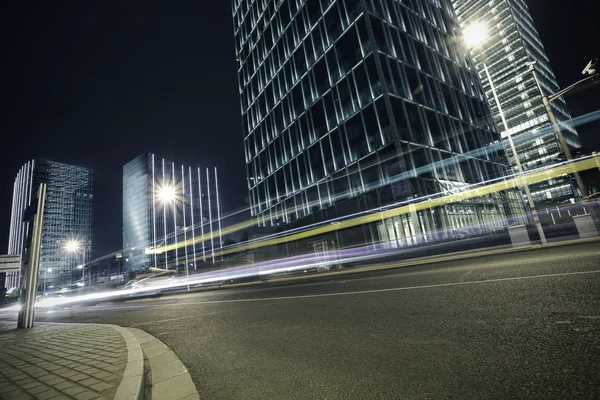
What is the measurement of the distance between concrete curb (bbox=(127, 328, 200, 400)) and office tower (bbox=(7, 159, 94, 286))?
124 metres

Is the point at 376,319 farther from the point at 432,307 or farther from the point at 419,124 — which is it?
the point at 419,124

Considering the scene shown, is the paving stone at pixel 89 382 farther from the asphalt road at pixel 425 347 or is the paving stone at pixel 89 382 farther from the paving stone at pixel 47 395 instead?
the asphalt road at pixel 425 347

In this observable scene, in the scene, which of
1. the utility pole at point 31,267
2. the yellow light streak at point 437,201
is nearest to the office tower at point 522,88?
the yellow light streak at point 437,201

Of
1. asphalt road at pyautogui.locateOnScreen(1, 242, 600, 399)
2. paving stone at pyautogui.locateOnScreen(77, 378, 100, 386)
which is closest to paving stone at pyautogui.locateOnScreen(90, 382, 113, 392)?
paving stone at pyautogui.locateOnScreen(77, 378, 100, 386)

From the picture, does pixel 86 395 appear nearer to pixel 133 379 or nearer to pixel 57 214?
pixel 133 379

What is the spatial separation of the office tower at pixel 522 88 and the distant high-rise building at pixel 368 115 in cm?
6437

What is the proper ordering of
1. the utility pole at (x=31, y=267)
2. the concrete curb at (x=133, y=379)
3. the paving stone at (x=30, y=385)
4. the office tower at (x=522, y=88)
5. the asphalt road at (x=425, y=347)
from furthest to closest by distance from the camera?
the office tower at (x=522, y=88) → the utility pole at (x=31, y=267) → the paving stone at (x=30, y=385) → the concrete curb at (x=133, y=379) → the asphalt road at (x=425, y=347)

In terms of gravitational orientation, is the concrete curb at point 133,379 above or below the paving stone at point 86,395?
above

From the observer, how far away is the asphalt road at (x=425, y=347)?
2164mm

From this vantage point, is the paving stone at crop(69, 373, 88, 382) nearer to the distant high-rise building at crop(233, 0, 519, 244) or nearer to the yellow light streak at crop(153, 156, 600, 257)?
the yellow light streak at crop(153, 156, 600, 257)

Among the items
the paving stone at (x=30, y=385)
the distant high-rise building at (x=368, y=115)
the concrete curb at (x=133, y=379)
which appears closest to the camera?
the concrete curb at (x=133, y=379)

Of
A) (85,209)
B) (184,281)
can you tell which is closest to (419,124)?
(184,281)

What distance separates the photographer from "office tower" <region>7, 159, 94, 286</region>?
10625cm

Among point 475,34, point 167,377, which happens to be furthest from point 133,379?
point 475,34
